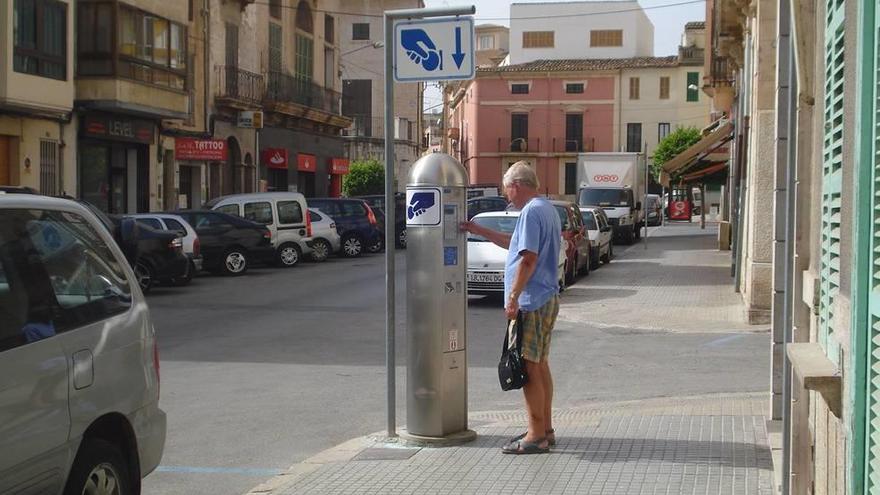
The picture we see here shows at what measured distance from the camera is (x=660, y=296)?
1952 centimetres

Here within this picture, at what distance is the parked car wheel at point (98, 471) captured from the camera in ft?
16.0

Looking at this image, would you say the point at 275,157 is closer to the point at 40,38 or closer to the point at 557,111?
the point at 40,38

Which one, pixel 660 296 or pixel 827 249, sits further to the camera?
pixel 660 296

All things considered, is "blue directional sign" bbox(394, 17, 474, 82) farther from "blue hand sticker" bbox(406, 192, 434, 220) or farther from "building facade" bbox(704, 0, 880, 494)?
"building facade" bbox(704, 0, 880, 494)

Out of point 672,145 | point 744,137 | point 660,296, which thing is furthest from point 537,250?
point 672,145

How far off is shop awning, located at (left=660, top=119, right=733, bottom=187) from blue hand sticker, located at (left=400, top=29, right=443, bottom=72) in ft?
75.9

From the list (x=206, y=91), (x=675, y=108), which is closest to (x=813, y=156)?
(x=206, y=91)

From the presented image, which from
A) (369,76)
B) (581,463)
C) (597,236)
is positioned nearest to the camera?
(581,463)

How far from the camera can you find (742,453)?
7.35 m

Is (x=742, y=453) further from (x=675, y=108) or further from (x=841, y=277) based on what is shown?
(x=675, y=108)

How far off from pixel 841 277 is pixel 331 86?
156 ft

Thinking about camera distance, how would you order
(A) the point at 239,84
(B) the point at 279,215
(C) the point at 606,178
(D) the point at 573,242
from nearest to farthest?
(D) the point at 573,242 < (B) the point at 279,215 < (A) the point at 239,84 < (C) the point at 606,178

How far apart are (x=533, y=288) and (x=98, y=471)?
3.21 metres

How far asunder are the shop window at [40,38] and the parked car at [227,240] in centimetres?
495
